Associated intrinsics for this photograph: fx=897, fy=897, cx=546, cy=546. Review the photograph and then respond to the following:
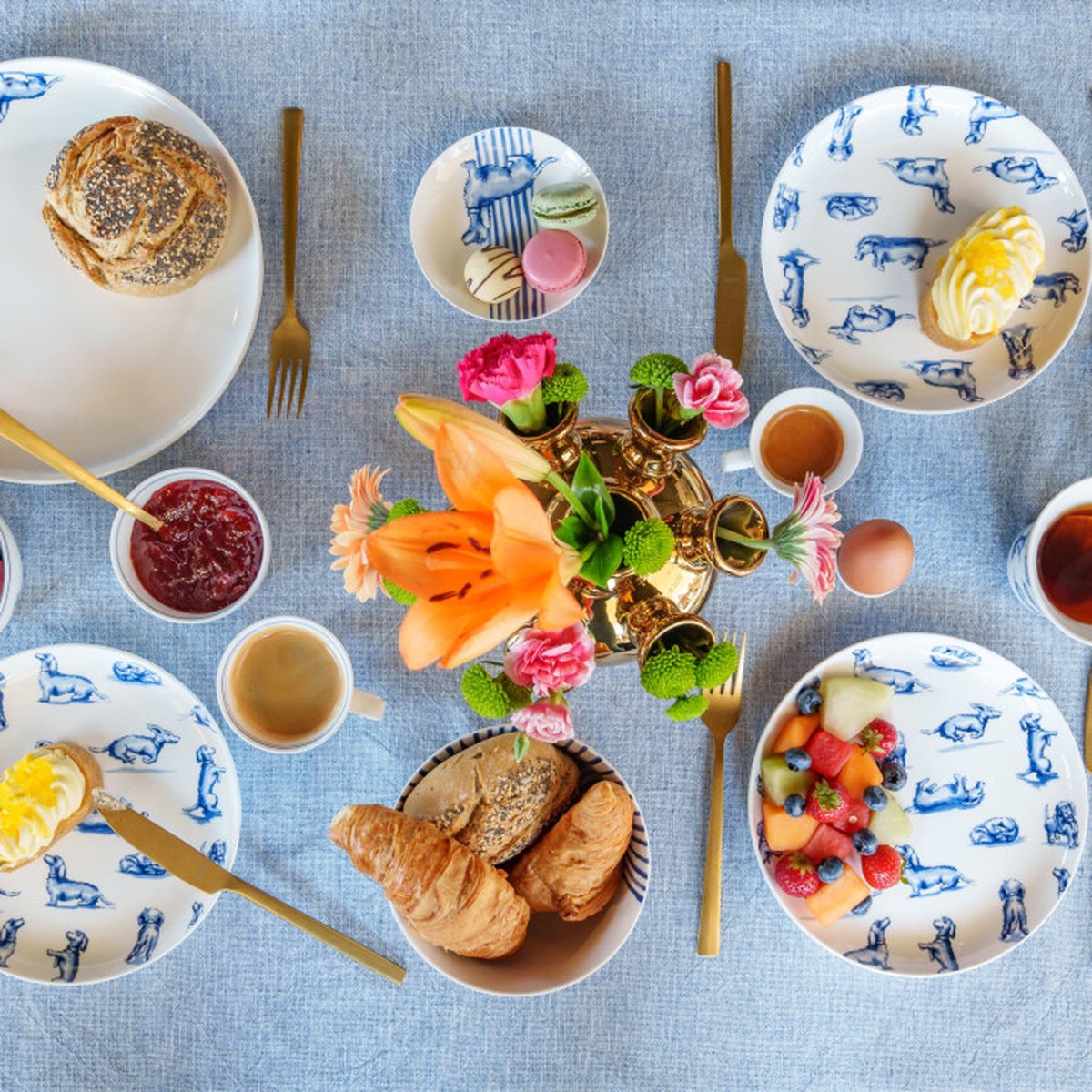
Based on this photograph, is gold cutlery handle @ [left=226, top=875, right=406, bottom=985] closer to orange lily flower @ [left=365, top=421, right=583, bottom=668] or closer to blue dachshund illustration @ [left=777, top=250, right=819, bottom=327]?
orange lily flower @ [left=365, top=421, right=583, bottom=668]

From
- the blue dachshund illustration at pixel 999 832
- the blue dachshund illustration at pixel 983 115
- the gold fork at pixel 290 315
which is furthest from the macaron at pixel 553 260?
the blue dachshund illustration at pixel 999 832

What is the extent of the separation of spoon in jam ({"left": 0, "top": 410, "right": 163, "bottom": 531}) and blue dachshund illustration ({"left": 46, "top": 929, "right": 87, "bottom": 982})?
50 centimetres

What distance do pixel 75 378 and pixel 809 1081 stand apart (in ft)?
4.15

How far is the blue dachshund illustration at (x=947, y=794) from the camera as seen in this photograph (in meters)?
1.12

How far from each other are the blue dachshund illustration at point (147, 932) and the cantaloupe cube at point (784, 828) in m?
0.73

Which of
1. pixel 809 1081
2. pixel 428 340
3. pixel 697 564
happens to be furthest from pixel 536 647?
pixel 809 1081

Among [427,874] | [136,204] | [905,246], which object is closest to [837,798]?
[427,874]

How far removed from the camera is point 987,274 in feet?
3.38

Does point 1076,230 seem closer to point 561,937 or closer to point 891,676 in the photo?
point 891,676

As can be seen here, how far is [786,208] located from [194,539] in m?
0.82

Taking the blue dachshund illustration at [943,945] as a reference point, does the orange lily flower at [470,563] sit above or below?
above

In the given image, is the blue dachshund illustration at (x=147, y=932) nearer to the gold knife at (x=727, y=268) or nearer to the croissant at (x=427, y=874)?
the croissant at (x=427, y=874)

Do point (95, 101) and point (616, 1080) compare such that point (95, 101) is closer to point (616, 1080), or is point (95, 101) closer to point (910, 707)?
point (910, 707)

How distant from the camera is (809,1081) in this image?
3.73 ft
